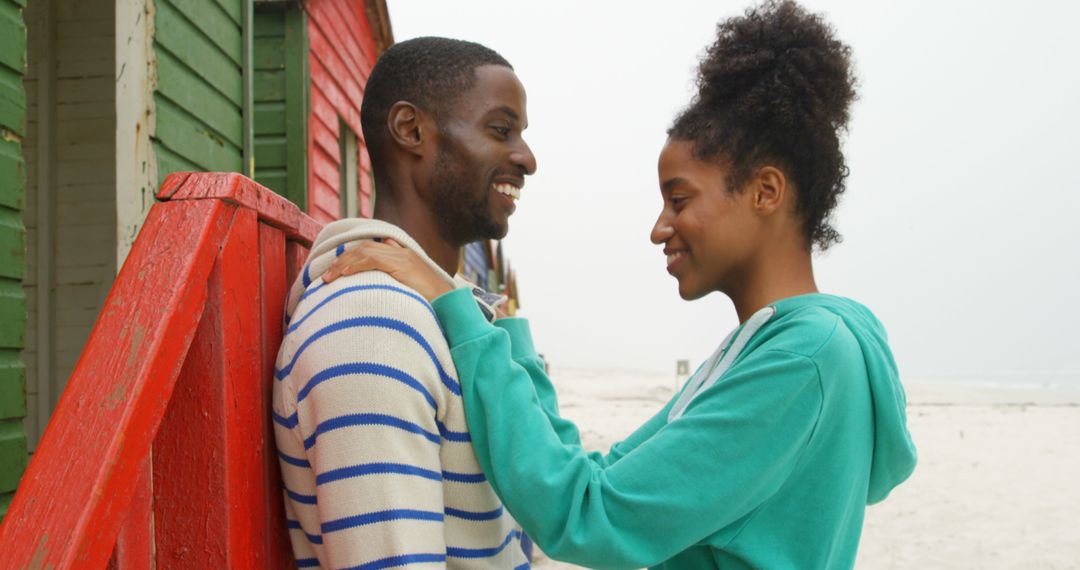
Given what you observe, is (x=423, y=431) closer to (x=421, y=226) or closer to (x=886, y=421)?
(x=421, y=226)

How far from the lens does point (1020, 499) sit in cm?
812

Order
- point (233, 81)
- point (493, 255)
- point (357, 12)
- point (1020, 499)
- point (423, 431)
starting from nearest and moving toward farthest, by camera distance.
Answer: point (423, 431), point (233, 81), point (357, 12), point (1020, 499), point (493, 255)

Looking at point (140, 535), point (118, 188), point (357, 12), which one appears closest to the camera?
point (140, 535)

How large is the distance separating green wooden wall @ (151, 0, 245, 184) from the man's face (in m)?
2.05

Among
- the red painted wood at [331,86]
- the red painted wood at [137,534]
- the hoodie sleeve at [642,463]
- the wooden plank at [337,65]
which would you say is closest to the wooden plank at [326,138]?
the red painted wood at [331,86]

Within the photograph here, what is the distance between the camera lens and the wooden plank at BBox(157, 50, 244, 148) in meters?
3.54

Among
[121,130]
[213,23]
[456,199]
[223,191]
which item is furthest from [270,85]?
[223,191]

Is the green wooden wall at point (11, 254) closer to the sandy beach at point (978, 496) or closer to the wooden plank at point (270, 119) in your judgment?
the wooden plank at point (270, 119)

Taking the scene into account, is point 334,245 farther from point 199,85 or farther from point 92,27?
point 92,27

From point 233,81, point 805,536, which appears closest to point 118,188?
point 233,81

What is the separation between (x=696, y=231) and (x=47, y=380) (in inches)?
167

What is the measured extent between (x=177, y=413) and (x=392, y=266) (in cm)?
44

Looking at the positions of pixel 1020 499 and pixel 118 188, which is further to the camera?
pixel 1020 499

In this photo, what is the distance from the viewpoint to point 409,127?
6.15ft
